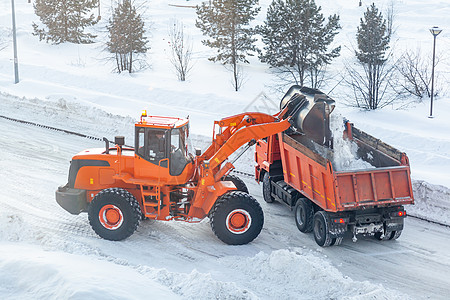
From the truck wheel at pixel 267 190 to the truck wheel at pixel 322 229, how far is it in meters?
2.56

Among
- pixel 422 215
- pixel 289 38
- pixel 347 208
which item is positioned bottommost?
pixel 422 215

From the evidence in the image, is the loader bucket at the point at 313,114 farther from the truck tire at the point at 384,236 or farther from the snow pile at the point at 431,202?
the snow pile at the point at 431,202

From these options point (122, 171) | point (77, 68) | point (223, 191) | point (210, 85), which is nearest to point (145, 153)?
point (122, 171)

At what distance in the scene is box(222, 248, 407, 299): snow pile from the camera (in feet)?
28.7

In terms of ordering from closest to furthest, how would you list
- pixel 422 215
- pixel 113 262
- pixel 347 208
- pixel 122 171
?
pixel 113 262 → pixel 347 208 → pixel 122 171 → pixel 422 215

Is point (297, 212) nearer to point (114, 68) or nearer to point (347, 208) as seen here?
point (347, 208)

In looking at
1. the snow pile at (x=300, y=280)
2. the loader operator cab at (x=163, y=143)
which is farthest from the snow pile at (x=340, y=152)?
the loader operator cab at (x=163, y=143)

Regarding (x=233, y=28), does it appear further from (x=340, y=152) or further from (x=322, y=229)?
(x=322, y=229)

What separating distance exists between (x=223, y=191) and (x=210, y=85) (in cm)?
2005

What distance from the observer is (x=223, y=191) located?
10.9m

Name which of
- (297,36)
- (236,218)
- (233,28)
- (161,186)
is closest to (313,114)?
(236,218)

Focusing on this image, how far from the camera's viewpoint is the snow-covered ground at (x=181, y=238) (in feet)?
27.5

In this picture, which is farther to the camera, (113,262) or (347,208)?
(347,208)

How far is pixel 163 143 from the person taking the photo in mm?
10648
